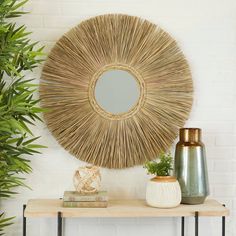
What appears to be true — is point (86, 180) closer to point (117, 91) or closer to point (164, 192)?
point (164, 192)

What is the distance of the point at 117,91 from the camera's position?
241 centimetres

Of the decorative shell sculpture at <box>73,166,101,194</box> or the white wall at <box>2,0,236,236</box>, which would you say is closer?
the decorative shell sculpture at <box>73,166,101,194</box>

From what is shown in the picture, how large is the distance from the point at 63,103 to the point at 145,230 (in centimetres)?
77

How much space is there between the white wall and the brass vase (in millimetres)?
250

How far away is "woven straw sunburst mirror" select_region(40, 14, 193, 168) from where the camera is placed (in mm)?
2387

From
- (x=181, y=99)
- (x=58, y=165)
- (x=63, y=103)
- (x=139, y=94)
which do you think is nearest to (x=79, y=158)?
(x=58, y=165)

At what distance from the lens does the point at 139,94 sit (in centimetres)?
243

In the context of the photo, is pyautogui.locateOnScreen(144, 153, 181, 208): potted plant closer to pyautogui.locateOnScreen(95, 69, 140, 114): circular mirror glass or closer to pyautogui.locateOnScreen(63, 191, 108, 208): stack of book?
pyautogui.locateOnScreen(63, 191, 108, 208): stack of book

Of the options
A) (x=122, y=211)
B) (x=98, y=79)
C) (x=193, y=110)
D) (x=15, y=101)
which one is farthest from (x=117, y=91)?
(x=122, y=211)

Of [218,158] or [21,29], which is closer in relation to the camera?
[21,29]

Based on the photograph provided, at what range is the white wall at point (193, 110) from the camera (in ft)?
7.95

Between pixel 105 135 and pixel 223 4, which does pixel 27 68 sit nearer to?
pixel 105 135

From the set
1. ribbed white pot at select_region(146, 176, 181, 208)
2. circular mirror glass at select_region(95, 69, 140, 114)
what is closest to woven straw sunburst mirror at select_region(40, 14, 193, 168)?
circular mirror glass at select_region(95, 69, 140, 114)

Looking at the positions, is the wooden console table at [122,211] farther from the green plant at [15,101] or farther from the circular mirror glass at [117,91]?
the circular mirror glass at [117,91]
